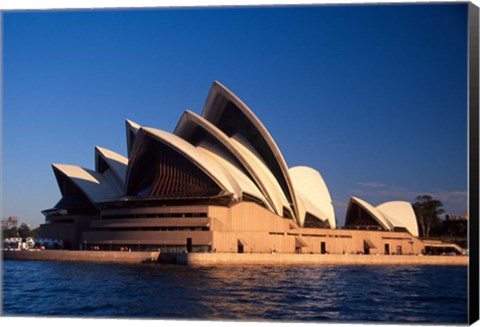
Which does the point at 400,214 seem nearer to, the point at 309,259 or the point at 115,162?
the point at 309,259

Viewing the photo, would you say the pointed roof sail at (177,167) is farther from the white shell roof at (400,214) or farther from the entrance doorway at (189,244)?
the white shell roof at (400,214)

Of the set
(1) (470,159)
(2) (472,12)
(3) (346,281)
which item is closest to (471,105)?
(1) (470,159)

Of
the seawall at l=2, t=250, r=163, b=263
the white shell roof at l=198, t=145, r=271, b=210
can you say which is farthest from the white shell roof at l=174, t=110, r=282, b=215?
the seawall at l=2, t=250, r=163, b=263

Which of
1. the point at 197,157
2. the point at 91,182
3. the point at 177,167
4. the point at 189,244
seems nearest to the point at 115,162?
the point at 91,182

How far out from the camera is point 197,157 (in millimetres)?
46688

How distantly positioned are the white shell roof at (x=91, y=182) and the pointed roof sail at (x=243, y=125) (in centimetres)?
1046

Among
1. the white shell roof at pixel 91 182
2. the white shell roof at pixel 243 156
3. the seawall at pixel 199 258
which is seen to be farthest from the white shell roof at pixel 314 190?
the white shell roof at pixel 91 182

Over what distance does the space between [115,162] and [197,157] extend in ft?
37.3

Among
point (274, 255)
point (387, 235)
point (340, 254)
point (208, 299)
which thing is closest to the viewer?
point (208, 299)

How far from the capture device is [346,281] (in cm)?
3231

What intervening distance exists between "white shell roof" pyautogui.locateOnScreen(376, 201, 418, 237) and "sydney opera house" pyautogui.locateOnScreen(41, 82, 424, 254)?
500cm

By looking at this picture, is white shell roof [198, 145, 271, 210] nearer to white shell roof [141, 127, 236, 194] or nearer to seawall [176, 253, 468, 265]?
white shell roof [141, 127, 236, 194]

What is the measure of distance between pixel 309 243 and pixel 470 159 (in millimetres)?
34858

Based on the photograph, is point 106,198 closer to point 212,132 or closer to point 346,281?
point 212,132
